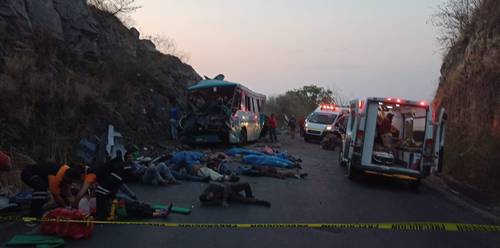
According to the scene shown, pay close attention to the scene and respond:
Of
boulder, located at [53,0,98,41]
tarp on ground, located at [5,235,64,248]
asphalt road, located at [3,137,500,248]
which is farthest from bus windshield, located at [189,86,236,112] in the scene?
tarp on ground, located at [5,235,64,248]

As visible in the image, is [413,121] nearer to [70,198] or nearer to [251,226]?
Result: [251,226]

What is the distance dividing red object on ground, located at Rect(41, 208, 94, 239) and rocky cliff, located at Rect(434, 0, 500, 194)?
381 inches

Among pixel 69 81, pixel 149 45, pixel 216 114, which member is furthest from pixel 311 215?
pixel 149 45

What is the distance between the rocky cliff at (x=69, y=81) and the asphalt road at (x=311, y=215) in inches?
134

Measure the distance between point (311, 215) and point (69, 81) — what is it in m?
10.2

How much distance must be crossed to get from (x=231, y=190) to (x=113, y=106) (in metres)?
9.86

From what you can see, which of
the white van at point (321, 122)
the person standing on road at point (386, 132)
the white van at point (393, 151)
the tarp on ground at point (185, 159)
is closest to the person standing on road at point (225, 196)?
the tarp on ground at point (185, 159)

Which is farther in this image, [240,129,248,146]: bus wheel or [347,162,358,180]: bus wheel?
[240,129,248,146]: bus wheel

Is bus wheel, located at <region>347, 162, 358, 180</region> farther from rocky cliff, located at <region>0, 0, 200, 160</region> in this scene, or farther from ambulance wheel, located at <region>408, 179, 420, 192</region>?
rocky cliff, located at <region>0, 0, 200, 160</region>

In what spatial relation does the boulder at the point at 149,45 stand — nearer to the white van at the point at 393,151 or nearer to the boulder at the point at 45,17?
the boulder at the point at 45,17

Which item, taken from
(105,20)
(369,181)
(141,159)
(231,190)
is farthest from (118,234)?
(105,20)

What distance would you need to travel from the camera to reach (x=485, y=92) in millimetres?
17812

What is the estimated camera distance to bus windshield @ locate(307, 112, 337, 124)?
31.2 meters

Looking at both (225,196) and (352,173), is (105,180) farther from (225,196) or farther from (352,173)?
A: (352,173)
